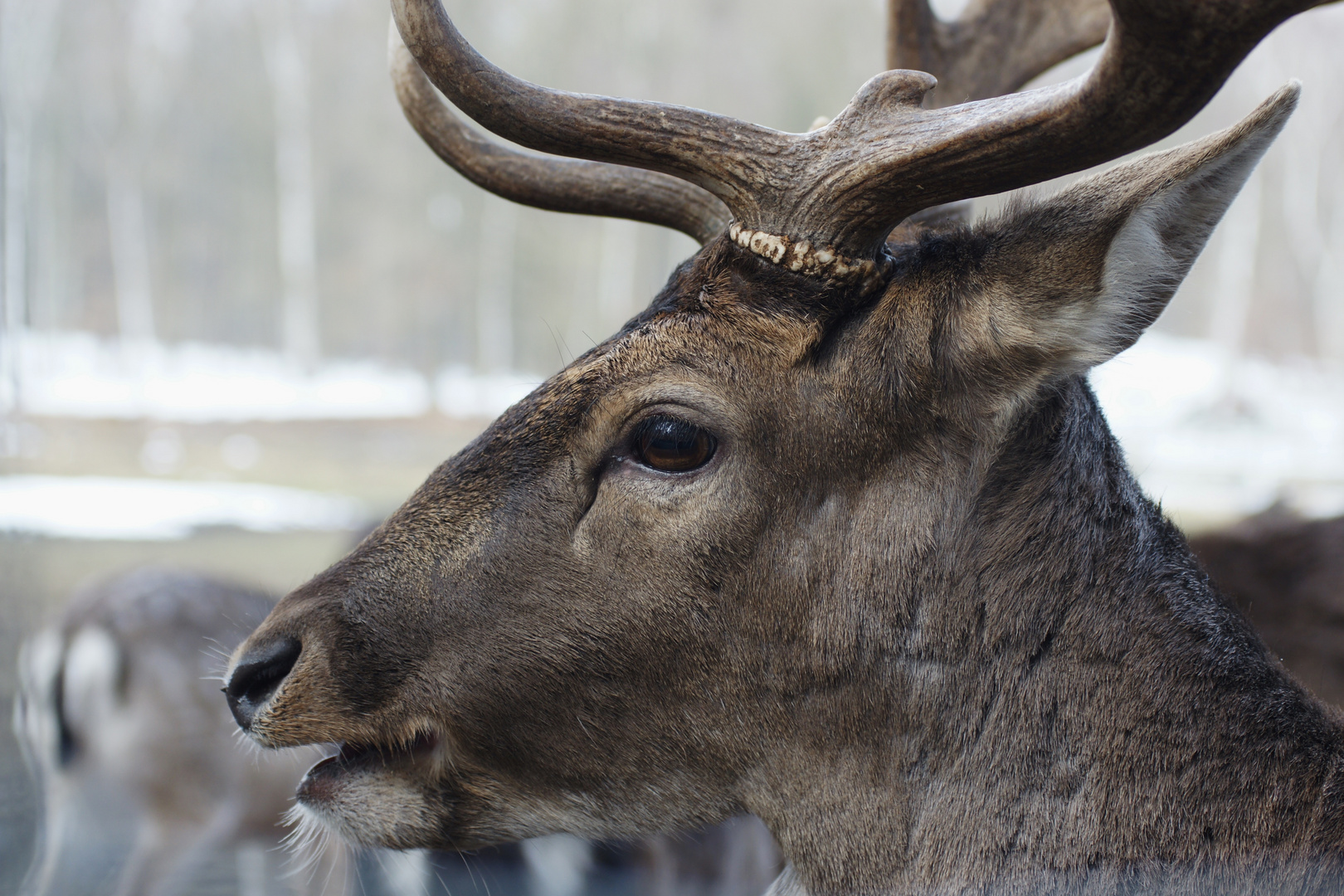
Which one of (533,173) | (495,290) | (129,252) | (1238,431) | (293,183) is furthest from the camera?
(1238,431)

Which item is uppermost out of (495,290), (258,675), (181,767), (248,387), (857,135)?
(857,135)

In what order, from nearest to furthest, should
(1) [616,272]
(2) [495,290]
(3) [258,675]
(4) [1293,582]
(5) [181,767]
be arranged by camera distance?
(3) [258,675] < (4) [1293,582] < (5) [181,767] < (1) [616,272] < (2) [495,290]

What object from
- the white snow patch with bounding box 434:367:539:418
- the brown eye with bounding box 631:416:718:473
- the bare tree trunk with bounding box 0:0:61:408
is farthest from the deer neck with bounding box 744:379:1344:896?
the white snow patch with bounding box 434:367:539:418

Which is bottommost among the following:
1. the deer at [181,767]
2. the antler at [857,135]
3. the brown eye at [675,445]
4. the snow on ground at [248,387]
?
the deer at [181,767]

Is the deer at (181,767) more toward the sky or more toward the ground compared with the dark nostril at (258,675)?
more toward the ground

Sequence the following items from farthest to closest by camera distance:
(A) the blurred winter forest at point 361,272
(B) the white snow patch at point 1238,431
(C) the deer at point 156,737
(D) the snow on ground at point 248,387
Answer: (B) the white snow patch at point 1238,431
(D) the snow on ground at point 248,387
(A) the blurred winter forest at point 361,272
(C) the deer at point 156,737

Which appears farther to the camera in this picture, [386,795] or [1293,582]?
[1293,582]

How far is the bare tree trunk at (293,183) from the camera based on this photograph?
21.7 feet

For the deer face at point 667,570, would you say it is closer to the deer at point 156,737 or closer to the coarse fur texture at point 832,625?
the coarse fur texture at point 832,625

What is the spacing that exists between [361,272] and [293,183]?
2.71 ft

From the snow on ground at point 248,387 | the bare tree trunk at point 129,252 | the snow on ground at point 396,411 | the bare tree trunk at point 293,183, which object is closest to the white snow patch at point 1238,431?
the snow on ground at point 396,411

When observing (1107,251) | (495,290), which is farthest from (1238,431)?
(1107,251)

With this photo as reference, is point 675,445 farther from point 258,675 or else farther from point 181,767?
point 181,767

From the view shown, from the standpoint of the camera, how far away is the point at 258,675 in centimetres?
173
